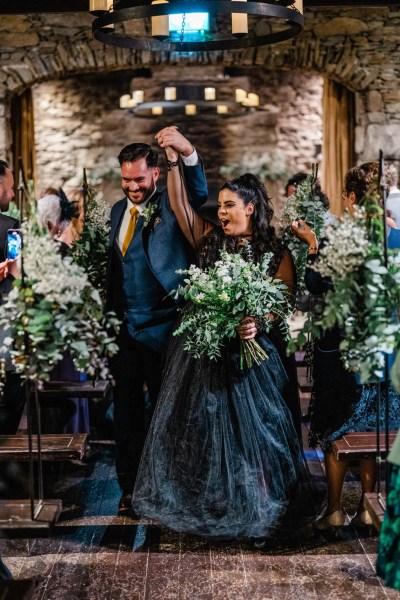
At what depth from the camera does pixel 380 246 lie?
3.29 meters

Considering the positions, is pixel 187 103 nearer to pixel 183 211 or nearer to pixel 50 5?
pixel 50 5

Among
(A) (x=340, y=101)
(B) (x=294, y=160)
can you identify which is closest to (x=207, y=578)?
(A) (x=340, y=101)

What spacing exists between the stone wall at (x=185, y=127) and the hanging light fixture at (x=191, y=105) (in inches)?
4.4

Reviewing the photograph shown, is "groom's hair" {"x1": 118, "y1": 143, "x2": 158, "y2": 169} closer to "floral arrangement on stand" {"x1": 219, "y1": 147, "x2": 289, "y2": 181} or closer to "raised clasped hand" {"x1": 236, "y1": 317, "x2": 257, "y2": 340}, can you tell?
"raised clasped hand" {"x1": 236, "y1": 317, "x2": 257, "y2": 340}

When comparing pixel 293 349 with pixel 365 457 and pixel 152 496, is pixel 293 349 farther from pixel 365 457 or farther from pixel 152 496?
pixel 152 496

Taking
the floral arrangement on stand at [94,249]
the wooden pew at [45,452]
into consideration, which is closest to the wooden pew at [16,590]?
the wooden pew at [45,452]

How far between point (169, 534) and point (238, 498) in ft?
1.61

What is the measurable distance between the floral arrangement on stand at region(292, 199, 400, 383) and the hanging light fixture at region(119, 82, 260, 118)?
1172cm

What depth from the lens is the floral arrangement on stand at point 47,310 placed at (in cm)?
321

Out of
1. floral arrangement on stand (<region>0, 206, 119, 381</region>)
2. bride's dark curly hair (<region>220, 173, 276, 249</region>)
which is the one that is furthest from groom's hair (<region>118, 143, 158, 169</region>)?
floral arrangement on stand (<region>0, 206, 119, 381</region>)

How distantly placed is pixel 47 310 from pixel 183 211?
1.64 meters

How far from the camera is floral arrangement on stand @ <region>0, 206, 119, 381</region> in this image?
3.21 m

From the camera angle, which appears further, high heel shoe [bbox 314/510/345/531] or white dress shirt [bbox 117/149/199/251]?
white dress shirt [bbox 117/149/199/251]

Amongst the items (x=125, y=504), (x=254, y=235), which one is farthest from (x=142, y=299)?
(x=125, y=504)
